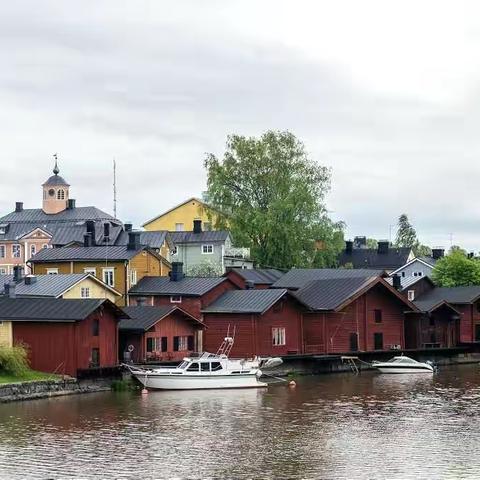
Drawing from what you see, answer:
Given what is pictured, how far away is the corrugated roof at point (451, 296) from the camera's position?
9456cm

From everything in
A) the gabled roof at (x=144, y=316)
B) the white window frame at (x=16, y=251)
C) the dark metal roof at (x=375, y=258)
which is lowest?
the gabled roof at (x=144, y=316)

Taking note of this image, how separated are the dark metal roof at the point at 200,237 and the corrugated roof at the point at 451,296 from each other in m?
23.2

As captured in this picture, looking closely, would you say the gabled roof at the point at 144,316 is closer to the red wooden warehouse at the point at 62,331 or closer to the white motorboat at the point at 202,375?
the red wooden warehouse at the point at 62,331

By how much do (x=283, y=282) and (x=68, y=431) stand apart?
147 feet

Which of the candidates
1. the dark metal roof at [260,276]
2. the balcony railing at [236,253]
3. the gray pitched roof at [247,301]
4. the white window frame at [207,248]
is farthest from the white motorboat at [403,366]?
the white window frame at [207,248]

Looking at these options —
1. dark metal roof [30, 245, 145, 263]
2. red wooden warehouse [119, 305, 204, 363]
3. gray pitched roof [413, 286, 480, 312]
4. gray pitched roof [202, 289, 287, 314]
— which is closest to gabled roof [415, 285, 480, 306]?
gray pitched roof [413, 286, 480, 312]

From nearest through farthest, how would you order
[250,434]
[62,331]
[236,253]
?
[250,434]
[62,331]
[236,253]

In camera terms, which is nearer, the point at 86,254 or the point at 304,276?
the point at 86,254

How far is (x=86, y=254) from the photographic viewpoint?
285 feet

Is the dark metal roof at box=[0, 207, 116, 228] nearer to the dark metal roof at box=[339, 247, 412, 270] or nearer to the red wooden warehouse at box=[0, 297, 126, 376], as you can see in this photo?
the dark metal roof at box=[339, 247, 412, 270]

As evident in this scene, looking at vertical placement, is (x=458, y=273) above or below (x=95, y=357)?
above

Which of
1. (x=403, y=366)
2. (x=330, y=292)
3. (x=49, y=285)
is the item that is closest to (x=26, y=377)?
(x=49, y=285)

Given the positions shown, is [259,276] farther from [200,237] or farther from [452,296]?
[200,237]

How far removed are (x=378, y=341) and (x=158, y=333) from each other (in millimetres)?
21288
